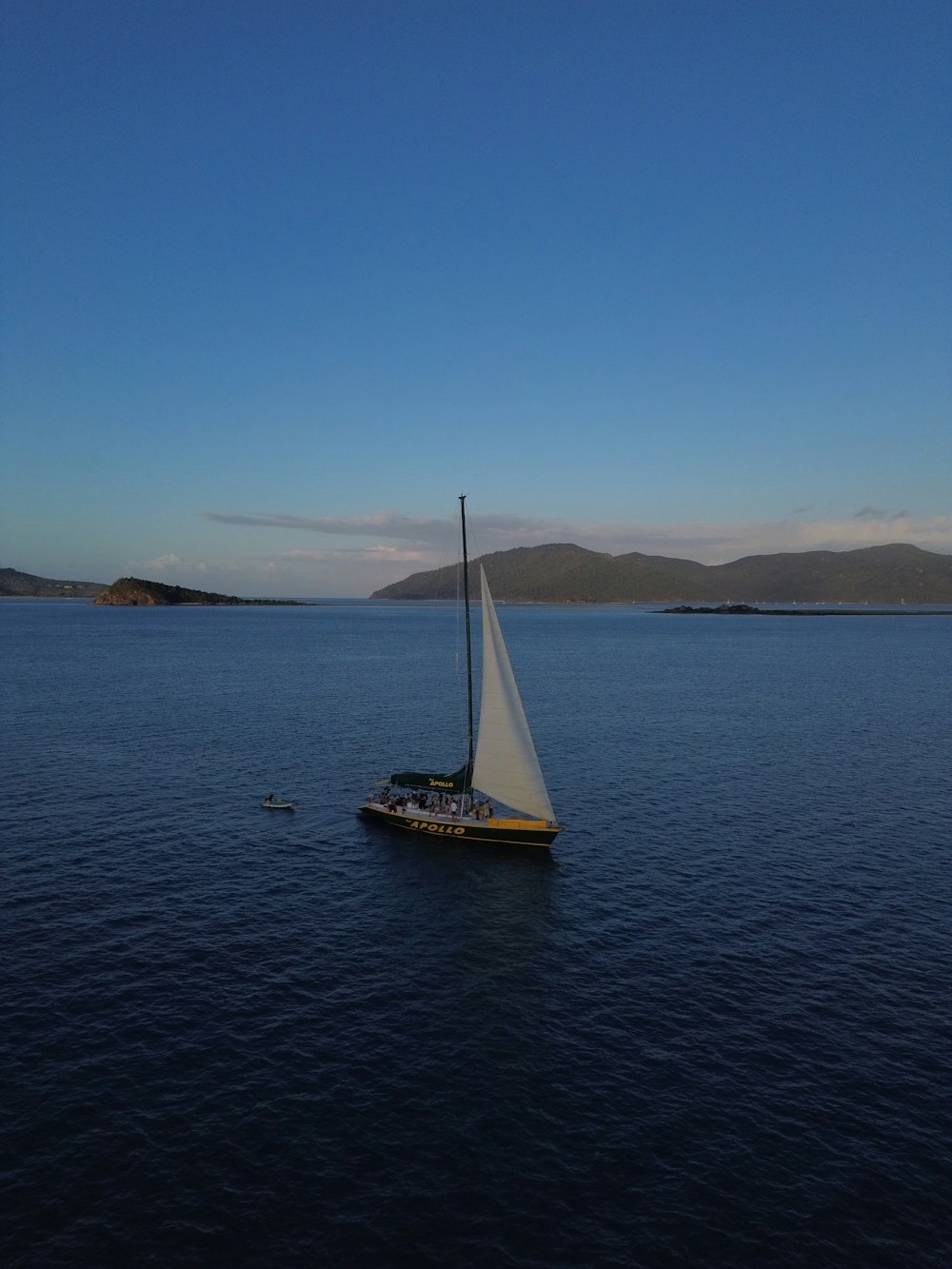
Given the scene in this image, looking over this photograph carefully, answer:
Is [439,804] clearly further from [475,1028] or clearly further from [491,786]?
[475,1028]

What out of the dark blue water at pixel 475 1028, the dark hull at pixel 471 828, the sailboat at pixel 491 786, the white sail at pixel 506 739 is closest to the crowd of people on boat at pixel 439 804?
the sailboat at pixel 491 786

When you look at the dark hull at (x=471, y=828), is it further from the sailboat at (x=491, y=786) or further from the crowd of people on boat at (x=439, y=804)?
the crowd of people on boat at (x=439, y=804)

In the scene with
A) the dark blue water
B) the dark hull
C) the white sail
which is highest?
the white sail

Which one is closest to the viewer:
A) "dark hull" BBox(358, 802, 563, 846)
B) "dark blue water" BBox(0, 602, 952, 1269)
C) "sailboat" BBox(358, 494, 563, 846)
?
"dark blue water" BBox(0, 602, 952, 1269)

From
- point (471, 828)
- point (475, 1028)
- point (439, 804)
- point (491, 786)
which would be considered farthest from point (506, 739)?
point (475, 1028)

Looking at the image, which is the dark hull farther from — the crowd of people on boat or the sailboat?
the crowd of people on boat

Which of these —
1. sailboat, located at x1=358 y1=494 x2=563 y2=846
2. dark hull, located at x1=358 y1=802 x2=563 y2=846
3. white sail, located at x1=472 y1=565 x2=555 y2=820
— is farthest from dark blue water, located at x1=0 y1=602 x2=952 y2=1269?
white sail, located at x1=472 y1=565 x2=555 y2=820

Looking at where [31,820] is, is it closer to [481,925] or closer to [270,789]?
[270,789]
